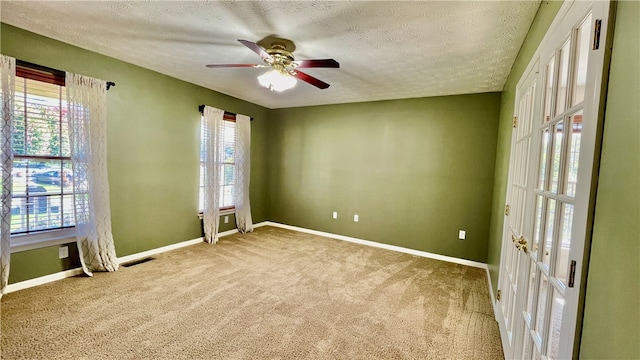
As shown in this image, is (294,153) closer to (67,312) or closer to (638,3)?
(67,312)

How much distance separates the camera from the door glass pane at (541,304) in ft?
4.18

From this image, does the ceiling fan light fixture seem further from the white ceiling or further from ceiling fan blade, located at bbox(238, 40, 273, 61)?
the white ceiling

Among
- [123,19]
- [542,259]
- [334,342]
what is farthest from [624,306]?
[123,19]

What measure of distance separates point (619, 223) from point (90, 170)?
3993 millimetres

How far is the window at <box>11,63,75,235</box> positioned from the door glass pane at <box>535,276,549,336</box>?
4107mm

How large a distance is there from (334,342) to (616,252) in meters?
1.83

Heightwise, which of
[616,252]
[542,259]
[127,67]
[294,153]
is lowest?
[542,259]

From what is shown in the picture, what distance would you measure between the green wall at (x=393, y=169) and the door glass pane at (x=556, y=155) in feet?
8.77

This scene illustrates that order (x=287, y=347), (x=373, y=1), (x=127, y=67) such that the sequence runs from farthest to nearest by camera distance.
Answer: (x=127, y=67)
(x=287, y=347)
(x=373, y=1)

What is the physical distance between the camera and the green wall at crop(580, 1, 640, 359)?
634mm

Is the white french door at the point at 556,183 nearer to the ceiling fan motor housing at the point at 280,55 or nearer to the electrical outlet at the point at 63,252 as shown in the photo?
the ceiling fan motor housing at the point at 280,55

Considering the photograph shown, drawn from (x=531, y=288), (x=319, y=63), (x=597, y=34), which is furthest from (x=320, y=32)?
(x=531, y=288)

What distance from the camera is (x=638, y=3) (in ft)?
2.22

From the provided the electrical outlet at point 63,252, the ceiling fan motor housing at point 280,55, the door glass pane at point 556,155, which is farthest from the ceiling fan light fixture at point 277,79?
the electrical outlet at point 63,252
